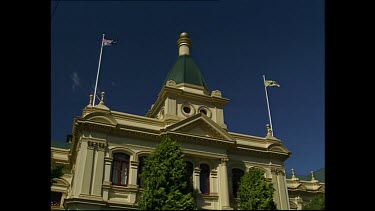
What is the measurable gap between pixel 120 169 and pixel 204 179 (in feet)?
16.9

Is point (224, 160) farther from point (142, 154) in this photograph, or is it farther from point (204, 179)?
point (142, 154)

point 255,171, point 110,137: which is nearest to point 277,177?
point 255,171

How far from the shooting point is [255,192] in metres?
20.8

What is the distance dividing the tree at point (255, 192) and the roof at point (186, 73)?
8584 millimetres

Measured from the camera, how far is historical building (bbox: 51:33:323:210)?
20531 millimetres

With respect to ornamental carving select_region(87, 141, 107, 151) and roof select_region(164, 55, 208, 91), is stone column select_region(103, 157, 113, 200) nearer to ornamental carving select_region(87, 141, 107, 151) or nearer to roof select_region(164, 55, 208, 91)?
ornamental carving select_region(87, 141, 107, 151)

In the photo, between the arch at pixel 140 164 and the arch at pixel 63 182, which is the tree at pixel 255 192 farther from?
the arch at pixel 63 182

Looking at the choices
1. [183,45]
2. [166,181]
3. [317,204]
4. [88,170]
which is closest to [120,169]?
[88,170]

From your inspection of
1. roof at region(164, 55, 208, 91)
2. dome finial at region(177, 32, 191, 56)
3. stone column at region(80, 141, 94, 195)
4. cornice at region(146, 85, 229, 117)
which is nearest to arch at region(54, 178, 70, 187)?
stone column at region(80, 141, 94, 195)
